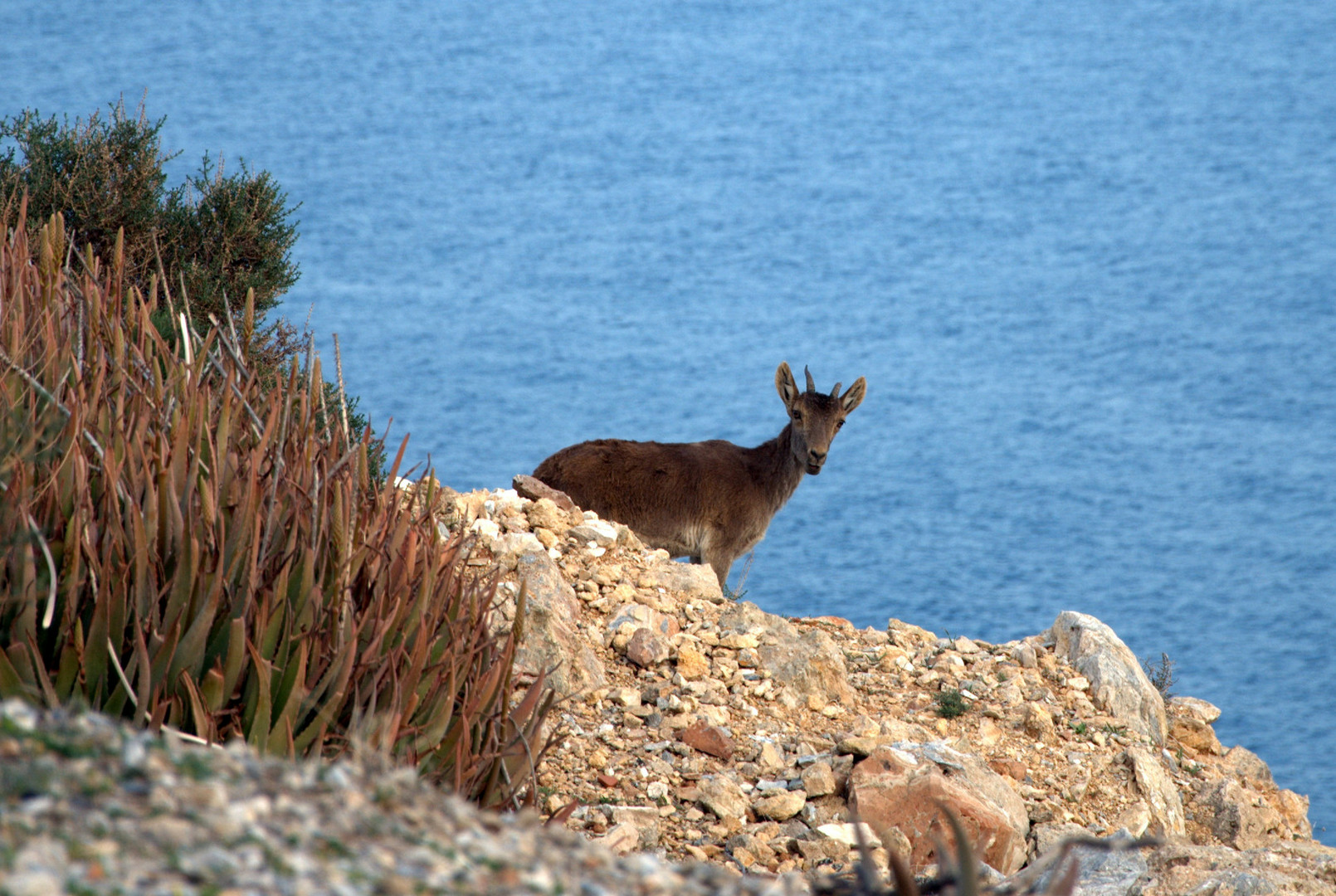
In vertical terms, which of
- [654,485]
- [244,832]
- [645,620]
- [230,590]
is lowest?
[244,832]

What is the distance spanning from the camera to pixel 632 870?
1801 mm

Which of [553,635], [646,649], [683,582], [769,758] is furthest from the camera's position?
[683,582]

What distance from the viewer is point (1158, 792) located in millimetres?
6242

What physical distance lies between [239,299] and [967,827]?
5.96 m

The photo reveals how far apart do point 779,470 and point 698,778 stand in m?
3.92

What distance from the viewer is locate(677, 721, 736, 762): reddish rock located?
5.30m

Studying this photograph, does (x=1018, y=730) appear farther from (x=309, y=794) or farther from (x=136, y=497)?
(x=309, y=794)

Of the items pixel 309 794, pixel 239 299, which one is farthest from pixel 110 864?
pixel 239 299

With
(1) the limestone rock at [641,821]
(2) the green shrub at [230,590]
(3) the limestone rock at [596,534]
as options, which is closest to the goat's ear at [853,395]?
(3) the limestone rock at [596,534]

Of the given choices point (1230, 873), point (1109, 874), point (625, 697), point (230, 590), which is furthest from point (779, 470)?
point (230, 590)

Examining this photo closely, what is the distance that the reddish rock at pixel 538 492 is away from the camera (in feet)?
23.6

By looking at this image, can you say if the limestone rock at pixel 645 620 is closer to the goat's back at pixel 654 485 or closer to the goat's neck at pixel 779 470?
the goat's back at pixel 654 485

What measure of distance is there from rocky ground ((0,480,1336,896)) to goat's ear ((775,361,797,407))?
1.69 meters

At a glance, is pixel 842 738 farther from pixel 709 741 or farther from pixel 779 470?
pixel 779 470
